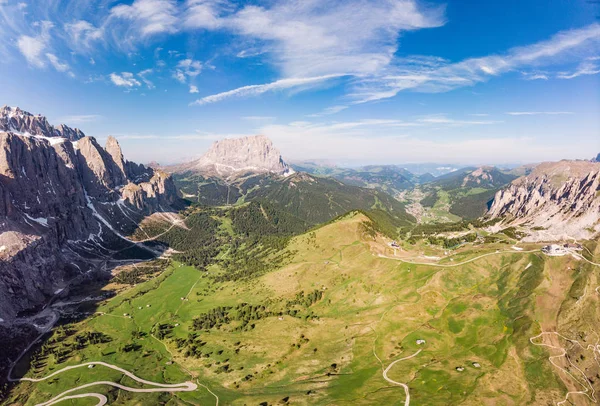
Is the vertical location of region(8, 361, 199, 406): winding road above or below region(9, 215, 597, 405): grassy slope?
below

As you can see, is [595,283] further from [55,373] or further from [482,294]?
[55,373]

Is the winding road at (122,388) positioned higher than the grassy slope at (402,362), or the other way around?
the grassy slope at (402,362)

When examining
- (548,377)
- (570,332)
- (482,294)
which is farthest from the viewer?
(482,294)

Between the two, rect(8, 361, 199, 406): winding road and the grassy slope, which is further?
rect(8, 361, 199, 406): winding road

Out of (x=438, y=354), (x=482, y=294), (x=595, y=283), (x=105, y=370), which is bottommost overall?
(x=105, y=370)

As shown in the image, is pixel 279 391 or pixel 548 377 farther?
pixel 279 391

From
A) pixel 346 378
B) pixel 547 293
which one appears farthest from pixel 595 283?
pixel 346 378

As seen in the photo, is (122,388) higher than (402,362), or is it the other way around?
(402,362)

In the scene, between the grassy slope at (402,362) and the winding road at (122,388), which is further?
the winding road at (122,388)

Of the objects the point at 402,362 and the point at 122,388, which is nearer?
the point at 402,362

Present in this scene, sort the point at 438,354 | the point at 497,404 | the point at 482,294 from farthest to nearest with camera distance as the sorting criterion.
Answer: 1. the point at 482,294
2. the point at 438,354
3. the point at 497,404

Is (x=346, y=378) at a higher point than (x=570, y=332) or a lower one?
lower
